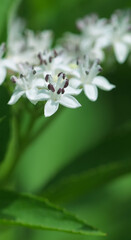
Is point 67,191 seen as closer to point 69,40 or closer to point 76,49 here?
point 76,49

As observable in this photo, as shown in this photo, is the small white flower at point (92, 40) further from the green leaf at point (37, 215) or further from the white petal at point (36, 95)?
the green leaf at point (37, 215)

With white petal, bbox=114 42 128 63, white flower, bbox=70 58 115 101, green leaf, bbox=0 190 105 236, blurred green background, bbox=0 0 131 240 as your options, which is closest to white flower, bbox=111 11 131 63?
white petal, bbox=114 42 128 63

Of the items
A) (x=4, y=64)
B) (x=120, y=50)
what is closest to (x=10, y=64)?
(x=4, y=64)

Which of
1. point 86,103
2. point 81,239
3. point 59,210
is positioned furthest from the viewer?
point 86,103

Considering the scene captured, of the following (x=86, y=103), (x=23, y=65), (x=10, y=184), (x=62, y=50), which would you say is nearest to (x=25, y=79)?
(x=23, y=65)

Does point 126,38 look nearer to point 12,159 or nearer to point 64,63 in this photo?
point 64,63
